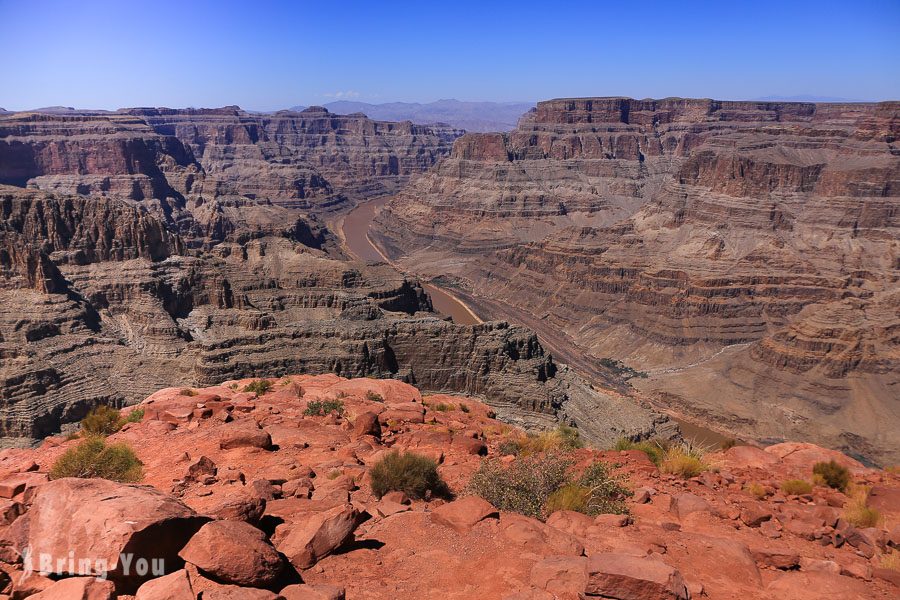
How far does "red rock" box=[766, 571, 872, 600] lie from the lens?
1016 cm

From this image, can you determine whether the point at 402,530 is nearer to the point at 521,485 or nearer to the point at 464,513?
the point at 464,513

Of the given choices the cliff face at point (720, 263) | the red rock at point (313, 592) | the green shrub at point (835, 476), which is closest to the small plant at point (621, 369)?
the cliff face at point (720, 263)

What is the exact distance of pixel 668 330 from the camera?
8250 centimetres

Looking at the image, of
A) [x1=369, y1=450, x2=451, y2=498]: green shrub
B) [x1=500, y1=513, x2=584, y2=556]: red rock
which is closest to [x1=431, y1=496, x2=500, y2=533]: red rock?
[x1=500, y1=513, x2=584, y2=556]: red rock

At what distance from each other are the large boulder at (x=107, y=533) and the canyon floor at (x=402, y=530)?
27 millimetres

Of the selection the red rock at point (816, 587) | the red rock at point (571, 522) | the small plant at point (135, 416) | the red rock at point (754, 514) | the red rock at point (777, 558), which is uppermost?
the red rock at point (816, 587)

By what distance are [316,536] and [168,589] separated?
115 inches

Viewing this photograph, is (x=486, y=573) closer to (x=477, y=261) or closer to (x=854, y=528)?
(x=854, y=528)

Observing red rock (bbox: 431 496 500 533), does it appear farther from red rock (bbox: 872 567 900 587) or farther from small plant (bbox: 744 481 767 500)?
small plant (bbox: 744 481 767 500)

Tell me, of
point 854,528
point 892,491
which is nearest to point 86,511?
point 854,528

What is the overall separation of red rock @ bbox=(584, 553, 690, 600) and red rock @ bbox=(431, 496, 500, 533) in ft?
10.3

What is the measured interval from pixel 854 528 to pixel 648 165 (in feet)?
542

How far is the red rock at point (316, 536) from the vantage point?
10.3 metres

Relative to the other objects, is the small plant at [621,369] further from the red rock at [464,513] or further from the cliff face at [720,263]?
the red rock at [464,513]
